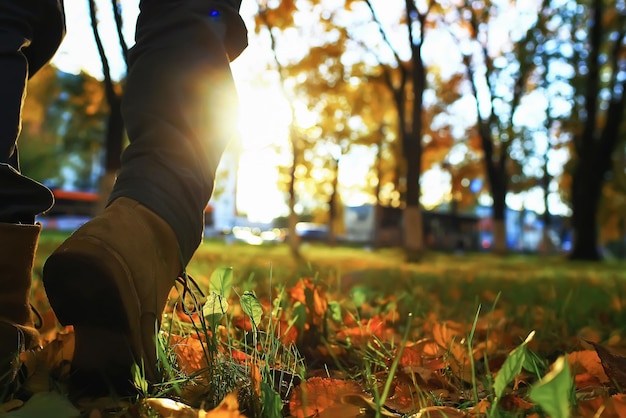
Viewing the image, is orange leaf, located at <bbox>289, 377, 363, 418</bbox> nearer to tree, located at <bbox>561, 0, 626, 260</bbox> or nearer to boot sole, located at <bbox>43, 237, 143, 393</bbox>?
boot sole, located at <bbox>43, 237, 143, 393</bbox>

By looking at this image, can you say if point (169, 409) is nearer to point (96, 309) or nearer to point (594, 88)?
point (96, 309)

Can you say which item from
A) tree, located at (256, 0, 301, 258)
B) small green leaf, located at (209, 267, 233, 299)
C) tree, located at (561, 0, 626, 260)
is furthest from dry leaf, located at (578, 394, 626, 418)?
tree, located at (561, 0, 626, 260)

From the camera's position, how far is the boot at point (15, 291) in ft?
3.07

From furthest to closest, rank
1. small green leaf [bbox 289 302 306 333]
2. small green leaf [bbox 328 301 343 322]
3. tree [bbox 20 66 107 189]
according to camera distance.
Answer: tree [bbox 20 66 107 189] → small green leaf [bbox 328 301 343 322] → small green leaf [bbox 289 302 306 333]

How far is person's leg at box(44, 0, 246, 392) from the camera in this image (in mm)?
865

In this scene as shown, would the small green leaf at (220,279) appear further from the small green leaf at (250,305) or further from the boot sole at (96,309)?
the boot sole at (96,309)

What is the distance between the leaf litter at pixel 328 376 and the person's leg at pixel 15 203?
0.07m

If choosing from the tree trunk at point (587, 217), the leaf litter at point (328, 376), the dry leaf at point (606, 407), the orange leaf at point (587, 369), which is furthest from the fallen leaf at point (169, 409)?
the tree trunk at point (587, 217)

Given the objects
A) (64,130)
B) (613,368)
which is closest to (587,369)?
(613,368)

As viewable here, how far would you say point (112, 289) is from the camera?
86cm

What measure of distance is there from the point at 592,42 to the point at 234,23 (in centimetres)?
1500

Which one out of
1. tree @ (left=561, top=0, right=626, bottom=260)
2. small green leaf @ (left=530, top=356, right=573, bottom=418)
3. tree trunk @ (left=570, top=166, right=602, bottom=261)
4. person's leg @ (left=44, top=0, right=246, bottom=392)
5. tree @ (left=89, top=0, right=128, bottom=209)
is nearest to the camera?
small green leaf @ (left=530, top=356, right=573, bottom=418)

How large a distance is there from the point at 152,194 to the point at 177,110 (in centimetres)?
19

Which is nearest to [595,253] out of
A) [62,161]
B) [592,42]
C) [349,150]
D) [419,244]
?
[592,42]
